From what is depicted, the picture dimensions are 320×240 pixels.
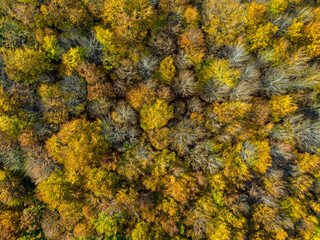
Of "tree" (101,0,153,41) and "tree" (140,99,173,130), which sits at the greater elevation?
"tree" (101,0,153,41)

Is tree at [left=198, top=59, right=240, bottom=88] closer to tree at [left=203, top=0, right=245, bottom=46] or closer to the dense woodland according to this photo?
the dense woodland

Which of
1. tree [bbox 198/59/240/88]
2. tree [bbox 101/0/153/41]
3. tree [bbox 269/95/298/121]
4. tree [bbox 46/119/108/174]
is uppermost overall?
tree [bbox 101/0/153/41]

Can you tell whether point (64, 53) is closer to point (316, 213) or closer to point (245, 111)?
point (245, 111)

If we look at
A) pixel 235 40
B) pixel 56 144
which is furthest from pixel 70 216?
pixel 235 40

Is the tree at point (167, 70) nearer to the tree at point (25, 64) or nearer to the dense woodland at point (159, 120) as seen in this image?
the dense woodland at point (159, 120)

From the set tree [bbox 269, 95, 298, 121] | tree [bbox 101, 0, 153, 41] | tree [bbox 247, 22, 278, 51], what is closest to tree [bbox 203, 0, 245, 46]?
tree [bbox 247, 22, 278, 51]

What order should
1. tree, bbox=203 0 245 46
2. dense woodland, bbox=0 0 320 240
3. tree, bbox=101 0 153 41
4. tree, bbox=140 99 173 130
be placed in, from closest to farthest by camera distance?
tree, bbox=101 0 153 41 → dense woodland, bbox=0 0 320 240 → tree, bbox=140 99 173 130 → tree, bbox=203 0 245 46

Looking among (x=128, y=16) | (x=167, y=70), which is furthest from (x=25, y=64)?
(x=167, y=70)

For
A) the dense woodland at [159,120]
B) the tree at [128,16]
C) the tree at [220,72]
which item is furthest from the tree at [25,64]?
the tree at [220,72]
